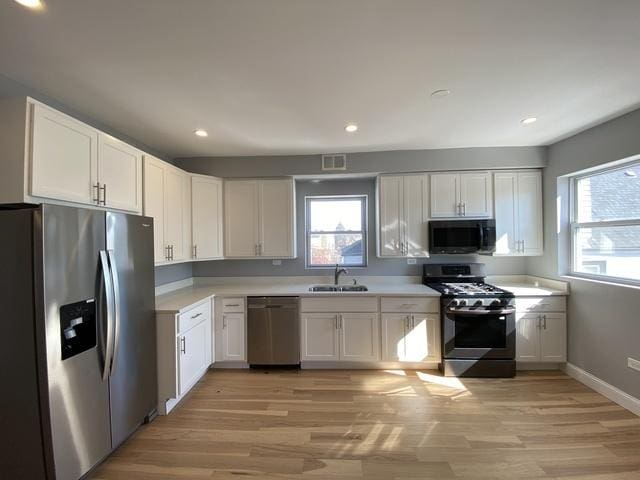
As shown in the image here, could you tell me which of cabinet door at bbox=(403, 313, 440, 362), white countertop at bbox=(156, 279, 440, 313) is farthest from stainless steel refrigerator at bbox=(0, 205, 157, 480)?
cabinet door at bbox=(403, 313, 440, 362)

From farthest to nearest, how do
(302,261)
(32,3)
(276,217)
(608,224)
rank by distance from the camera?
(302,261) → (276,217) → (608,224) → (32,3)

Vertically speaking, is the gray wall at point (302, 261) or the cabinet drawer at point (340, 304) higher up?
the gray wall at point (302, 261)

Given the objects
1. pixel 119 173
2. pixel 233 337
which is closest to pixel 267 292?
pixel 233 337

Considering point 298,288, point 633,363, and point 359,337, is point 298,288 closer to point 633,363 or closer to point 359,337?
point 359,337

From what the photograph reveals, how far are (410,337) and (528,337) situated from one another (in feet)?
4.24

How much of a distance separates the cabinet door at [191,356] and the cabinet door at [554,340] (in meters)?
3.72

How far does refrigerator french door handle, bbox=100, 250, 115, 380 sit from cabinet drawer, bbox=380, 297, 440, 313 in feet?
8.18

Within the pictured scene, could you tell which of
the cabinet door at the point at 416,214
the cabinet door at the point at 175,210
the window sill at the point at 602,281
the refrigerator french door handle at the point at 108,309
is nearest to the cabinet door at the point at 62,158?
the refrigerator french door handle at the point at 108,309

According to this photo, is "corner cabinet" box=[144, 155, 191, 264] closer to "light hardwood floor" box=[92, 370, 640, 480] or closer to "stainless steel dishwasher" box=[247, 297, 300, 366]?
"stainless steel dishwasher" box=[247, 297, 300, 366]

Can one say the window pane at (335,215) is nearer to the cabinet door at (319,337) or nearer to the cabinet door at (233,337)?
the cabinet door at (319,337)

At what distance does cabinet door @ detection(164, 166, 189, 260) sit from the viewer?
282 cm

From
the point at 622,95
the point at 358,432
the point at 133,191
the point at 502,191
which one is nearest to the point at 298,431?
the point at 358,432

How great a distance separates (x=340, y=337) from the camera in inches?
123

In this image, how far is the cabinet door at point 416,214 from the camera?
3402mm
